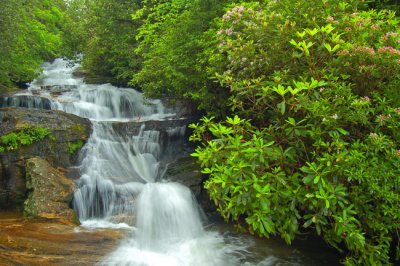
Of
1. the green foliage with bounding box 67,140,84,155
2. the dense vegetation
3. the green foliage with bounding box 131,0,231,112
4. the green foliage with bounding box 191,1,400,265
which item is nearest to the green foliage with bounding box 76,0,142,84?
the green foliage with bounding box 131,0,231,112

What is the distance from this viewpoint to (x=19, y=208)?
7586mm

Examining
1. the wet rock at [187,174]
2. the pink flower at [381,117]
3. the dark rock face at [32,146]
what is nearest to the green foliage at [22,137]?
the dark rock face at [32,146]

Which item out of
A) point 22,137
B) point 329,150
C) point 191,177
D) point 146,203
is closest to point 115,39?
point 22,137

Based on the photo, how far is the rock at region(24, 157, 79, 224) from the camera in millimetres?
6582

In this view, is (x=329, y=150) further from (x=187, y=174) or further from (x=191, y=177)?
(x=187, y=174)

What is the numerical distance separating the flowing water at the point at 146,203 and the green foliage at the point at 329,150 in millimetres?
1846

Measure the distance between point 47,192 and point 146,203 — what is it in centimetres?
200

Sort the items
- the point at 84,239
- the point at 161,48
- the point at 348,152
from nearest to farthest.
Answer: the point at 348,152 → the point at 84,239 → the point at 161,48

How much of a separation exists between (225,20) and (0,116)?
20.8 ft

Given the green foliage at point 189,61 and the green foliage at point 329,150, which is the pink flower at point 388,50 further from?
the green foliage at point 189,61

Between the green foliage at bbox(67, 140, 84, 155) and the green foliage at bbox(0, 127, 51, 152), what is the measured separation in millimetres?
555

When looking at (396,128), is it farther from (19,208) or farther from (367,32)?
(19,208)

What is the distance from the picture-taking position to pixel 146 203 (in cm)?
749

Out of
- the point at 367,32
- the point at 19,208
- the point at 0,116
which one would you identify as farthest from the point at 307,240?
the point at 0,116
